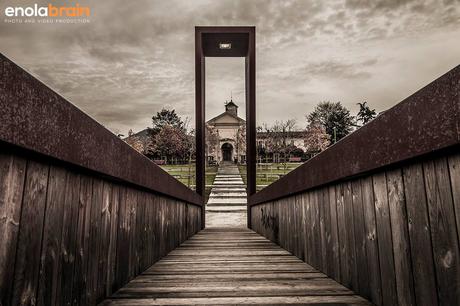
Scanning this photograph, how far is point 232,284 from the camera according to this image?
1515mm

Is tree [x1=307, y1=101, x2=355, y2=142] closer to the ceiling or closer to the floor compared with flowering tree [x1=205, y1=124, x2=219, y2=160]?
closer to the ceiling

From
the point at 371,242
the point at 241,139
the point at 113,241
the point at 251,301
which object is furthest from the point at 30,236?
the point at 241,139

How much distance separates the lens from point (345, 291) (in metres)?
1.33

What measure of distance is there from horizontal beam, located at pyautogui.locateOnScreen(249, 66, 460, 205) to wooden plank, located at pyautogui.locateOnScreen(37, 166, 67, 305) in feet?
3.44

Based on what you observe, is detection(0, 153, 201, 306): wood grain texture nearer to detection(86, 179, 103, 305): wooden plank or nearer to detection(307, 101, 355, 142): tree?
detection(86, 179, 103, 305): wooden plank

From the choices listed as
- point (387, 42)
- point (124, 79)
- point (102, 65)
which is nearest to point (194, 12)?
point (387, 42)

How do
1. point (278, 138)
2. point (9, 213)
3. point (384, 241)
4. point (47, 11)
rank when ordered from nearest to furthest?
point (9, 213)
point (384, 241)
point (47, 11)
point (278, 138)

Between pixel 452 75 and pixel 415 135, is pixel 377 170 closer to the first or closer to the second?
pixel 415 135

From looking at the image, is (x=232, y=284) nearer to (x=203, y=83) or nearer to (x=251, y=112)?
(x=251, y=112)

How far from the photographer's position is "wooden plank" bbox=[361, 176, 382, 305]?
1.11 meters

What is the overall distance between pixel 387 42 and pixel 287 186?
10840mm

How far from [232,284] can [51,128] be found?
3.91ft

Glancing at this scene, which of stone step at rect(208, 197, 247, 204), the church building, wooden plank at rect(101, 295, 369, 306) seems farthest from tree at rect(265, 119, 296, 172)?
wooden plank at rect(101, 295, 369, 306)

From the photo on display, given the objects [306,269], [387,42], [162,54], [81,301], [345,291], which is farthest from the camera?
[162,54]
